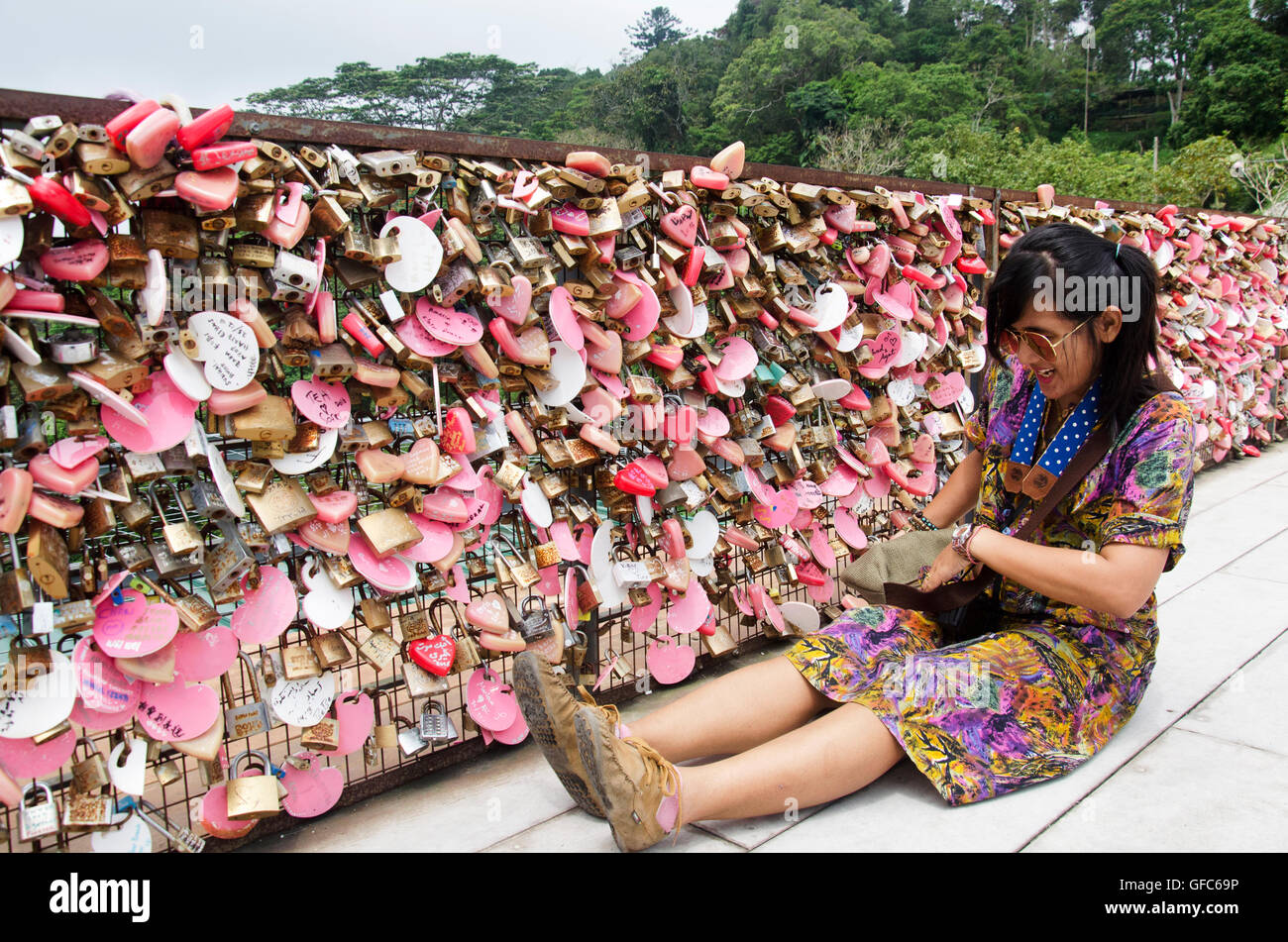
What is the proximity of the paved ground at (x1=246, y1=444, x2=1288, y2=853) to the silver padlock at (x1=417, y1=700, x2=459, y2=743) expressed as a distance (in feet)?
0.40

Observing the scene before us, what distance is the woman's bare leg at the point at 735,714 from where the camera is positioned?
6.41ft

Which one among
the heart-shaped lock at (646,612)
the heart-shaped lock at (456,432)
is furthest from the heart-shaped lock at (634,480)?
Answer: the heart-shaped lock at (456,432)

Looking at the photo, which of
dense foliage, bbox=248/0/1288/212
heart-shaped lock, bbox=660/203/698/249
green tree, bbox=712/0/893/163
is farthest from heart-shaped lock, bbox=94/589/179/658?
green tree, bbox=712/0/893/163

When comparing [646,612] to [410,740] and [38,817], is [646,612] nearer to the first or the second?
[410,740]

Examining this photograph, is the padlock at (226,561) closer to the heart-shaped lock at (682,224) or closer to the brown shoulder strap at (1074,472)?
the heart-shaped lock at (682,224)

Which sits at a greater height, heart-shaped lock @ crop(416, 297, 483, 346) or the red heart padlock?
heart-shaped lock @ crop(416, 297, 483, 346)

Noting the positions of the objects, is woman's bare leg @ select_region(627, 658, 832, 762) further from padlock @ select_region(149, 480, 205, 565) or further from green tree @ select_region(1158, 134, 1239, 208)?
green tree @ select_region(1158, 134, 1239, 208)

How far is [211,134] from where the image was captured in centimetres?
163

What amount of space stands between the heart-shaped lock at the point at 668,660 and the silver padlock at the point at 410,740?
75 centimetres

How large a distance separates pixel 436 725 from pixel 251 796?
0.46 meters

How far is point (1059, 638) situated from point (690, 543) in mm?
1060

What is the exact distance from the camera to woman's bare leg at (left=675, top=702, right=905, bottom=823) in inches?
69.7
